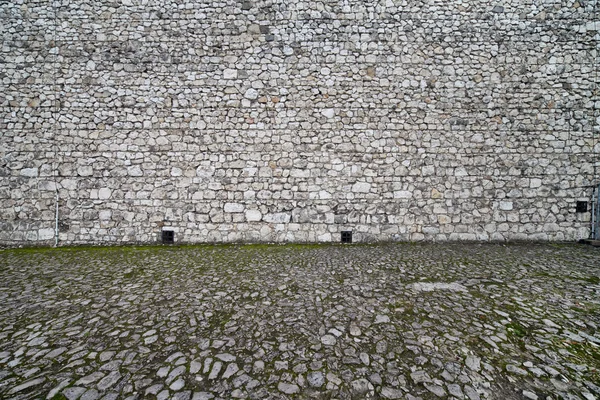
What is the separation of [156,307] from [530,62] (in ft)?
32.2

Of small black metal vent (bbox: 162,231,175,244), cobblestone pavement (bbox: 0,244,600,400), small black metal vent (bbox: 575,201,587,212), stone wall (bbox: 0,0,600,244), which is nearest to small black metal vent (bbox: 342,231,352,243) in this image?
stone wall (bbox: 0,0,600,244)

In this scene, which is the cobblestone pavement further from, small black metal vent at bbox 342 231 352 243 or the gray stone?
small black metal vent at bbox 342 231 352 243

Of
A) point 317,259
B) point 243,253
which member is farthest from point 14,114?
point 317,259

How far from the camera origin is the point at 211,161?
22.5 ft

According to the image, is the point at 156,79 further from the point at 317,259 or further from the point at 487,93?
the point at 487,93

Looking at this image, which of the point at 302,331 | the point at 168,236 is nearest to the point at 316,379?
the point at 302,331

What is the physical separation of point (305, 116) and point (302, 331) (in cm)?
548

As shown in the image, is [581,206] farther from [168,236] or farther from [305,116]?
[168,236]

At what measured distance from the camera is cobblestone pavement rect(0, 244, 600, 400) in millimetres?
1968

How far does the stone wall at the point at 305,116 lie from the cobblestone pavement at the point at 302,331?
7.11ft

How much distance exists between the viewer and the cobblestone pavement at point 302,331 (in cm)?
197

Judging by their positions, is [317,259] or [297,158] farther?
[297,158]

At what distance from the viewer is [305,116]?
22.5ft

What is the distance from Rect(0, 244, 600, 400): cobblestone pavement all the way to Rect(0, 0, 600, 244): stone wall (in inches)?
85.4
